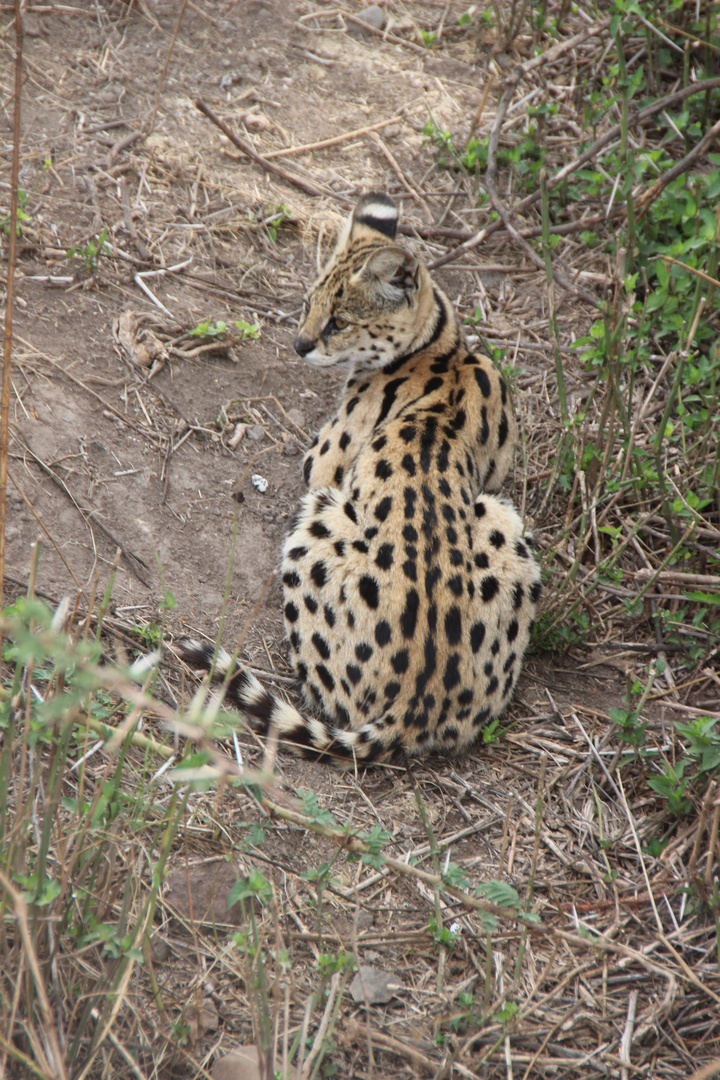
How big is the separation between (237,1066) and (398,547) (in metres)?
1.95

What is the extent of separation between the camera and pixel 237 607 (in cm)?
449

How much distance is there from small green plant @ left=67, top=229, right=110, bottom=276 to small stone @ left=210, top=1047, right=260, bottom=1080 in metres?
4.09

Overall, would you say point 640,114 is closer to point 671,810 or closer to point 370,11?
point 370,11

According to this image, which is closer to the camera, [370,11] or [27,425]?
[27,425]

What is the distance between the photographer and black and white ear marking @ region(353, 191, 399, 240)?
A: 5008 mm

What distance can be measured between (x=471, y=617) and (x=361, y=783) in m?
0.80

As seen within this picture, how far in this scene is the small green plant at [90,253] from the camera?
529cm

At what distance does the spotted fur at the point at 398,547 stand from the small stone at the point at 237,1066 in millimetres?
1256

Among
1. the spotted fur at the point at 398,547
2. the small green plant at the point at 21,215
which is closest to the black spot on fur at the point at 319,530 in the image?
the spotted fur at the point at 398,547

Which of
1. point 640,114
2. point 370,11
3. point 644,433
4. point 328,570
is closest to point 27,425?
point 328,570

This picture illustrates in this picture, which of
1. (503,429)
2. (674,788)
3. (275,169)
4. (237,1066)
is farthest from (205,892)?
(275,169)

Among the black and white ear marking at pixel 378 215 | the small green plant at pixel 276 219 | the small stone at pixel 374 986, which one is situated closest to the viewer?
the small stone at pixel 374 986

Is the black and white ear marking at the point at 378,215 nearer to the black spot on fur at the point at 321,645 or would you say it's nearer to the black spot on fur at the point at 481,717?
the black spot on fur at the point at 321,645

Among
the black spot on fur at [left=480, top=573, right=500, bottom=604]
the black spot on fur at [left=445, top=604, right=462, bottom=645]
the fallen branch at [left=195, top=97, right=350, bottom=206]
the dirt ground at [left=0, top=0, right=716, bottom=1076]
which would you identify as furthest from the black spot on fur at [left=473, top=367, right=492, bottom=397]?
the fallen branch at [left=195, top=97, right=350, bottom=206]
